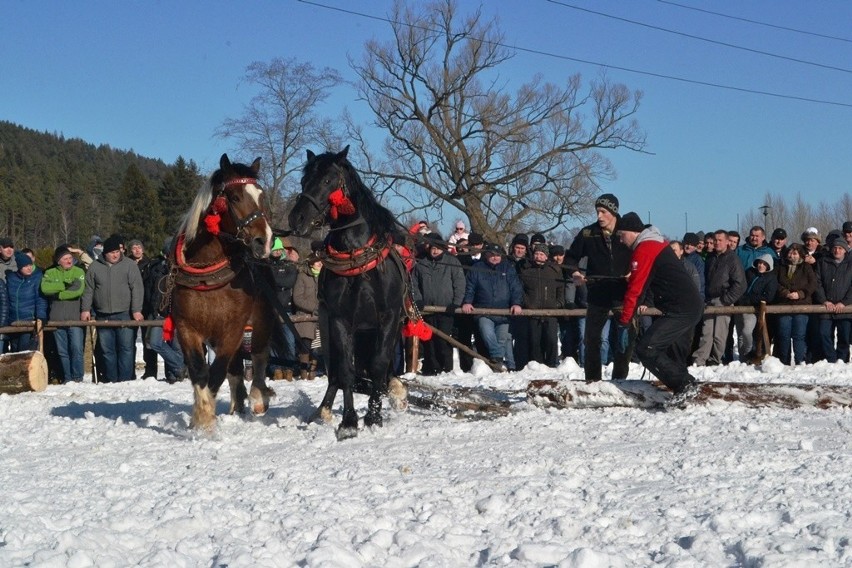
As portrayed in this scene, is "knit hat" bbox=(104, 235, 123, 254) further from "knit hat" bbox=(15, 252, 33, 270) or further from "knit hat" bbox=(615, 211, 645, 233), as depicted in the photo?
"knit hat" bbox=(615, 211, 645, 233)

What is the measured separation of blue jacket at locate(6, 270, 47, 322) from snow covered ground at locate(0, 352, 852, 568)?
5.08m

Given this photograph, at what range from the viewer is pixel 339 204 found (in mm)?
7086

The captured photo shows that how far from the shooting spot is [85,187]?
3792 inches

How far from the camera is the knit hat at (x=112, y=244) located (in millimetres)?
12484

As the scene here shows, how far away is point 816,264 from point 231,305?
823 centimetres

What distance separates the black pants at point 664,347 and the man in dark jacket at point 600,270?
1.87 feet

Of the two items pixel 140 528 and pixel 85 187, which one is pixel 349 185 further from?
pixel 85 187

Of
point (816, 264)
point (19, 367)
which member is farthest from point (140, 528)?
point (816, 264)

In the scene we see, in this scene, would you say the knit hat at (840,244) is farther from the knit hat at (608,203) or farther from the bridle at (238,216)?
the bridle at (238,216)

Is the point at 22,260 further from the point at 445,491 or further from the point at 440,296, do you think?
the point at 445,491

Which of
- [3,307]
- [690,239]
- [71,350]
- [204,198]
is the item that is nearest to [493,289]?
[690,239]

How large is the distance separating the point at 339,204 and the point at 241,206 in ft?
2.32

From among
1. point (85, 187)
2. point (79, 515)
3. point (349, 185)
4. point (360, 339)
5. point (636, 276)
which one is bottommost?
point (79, 515)

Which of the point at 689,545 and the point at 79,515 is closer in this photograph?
the point at 689,545
